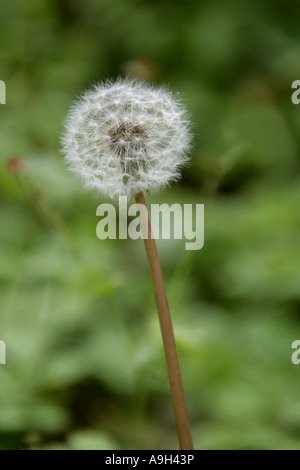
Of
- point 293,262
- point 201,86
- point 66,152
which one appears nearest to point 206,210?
point 293,262

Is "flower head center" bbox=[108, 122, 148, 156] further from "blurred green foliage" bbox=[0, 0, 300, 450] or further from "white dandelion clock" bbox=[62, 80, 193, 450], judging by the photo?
"blurred green foliage" bbox=[0, 0, 300, 450]

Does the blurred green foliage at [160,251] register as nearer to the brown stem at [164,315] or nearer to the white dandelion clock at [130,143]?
the white dandelion clock at [130,143]

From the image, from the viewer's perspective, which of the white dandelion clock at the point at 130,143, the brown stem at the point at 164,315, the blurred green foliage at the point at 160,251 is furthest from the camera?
the blurred green foliage at the point at 160,251

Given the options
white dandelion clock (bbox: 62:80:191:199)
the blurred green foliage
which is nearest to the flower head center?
white dandelion clock (bbox: 62:80:191:199)

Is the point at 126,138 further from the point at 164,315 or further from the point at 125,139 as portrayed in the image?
the point at 164,315

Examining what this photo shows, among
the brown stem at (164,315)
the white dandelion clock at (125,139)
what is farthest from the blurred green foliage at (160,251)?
the brown stem at (164,315)

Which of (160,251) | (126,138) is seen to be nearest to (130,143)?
(126,138)
